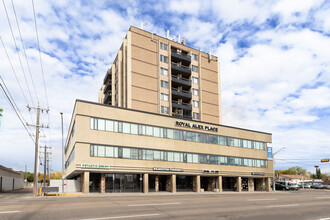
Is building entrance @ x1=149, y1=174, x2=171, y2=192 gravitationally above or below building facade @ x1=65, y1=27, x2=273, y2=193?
below

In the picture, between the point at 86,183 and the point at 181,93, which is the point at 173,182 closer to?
the point at 86,183

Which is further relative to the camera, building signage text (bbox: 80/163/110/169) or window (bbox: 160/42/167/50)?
window (bbox: 160/42/167/50)

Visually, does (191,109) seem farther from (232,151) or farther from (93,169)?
(93,169)

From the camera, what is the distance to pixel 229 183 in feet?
180

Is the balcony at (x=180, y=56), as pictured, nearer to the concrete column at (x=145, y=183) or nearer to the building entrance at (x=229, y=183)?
the building entrance at (x=229, y=183)

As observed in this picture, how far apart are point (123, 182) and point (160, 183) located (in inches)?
305

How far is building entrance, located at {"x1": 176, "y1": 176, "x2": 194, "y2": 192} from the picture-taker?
46.4 meters

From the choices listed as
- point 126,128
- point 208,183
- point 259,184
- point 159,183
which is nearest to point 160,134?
point 126,128

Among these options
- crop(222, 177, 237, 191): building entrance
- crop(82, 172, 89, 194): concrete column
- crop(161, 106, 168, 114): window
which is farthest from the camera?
crop(161, 106, 168, 114): window

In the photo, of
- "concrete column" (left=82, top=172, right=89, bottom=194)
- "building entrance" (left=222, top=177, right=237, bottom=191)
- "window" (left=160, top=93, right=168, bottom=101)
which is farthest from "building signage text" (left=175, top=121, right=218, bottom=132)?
"concrete column" (left=82, top=172, right=89, bottom=194)

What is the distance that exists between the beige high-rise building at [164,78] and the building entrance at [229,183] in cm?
1509

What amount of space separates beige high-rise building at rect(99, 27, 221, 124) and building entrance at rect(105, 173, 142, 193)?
1643 cm

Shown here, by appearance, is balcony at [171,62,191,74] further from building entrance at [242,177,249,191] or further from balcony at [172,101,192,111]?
building entrance at [242,177,249,191]

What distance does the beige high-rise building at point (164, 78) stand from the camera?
56125mm
